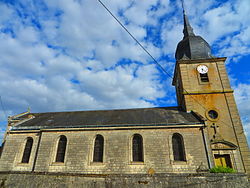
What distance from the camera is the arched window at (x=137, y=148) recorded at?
43.4 ft

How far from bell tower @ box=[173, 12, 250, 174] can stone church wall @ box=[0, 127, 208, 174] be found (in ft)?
6.62

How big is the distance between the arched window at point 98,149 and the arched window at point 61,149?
2.73 m

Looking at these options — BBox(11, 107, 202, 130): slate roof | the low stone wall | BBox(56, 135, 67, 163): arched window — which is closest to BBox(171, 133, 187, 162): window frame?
BBox(11, 107, 202, 130): slate roof

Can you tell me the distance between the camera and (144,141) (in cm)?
1351

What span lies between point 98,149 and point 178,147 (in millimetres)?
6478

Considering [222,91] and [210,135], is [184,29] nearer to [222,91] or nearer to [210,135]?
[222,91]

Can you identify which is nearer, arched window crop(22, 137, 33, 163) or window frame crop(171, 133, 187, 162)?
window frame crop(171, 133, 187, 162)

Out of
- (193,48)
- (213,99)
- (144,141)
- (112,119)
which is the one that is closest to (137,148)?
(144,141)

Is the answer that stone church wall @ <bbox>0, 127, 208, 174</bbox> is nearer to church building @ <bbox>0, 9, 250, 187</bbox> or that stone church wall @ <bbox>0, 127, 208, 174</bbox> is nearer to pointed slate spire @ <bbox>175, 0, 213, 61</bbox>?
church building @ <bbox>0, 9, 250, 187</bbox>

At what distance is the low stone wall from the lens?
7562mm

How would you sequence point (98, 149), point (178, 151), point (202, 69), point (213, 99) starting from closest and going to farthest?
point (178, 151)
point (98, 149)
point (213, 99)
point (202, 69)

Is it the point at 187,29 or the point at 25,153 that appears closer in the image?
the point at 25,153

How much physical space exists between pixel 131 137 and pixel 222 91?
1003 centimetres

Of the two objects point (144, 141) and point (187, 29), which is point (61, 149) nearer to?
point (144, 141)
